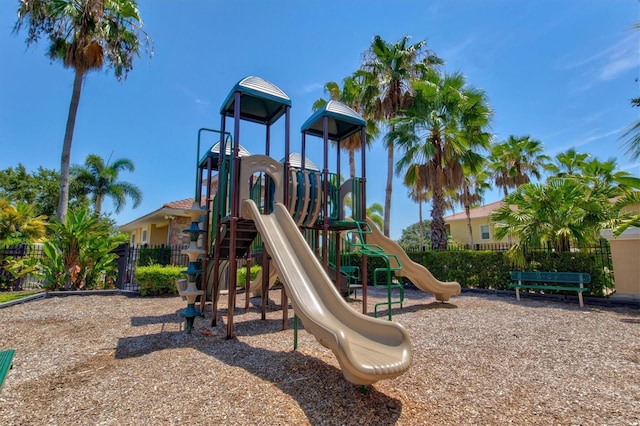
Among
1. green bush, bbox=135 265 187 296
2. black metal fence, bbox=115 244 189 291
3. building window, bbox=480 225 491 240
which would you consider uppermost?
building window, bbox=480 225 491 240

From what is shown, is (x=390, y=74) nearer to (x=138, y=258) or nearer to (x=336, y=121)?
(x=336, y=121)

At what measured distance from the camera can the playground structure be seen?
3.33m

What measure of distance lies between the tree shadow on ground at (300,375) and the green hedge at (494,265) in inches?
233

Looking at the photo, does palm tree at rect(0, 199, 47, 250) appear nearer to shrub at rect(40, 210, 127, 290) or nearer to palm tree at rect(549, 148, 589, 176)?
shrub at rect(40, 210, 127, 290)

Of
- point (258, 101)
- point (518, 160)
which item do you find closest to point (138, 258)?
point (258, 101)

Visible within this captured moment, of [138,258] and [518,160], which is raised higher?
[518,160]

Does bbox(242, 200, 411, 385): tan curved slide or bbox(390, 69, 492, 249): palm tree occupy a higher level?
bbox(390, 69, 492, 249): palm tree

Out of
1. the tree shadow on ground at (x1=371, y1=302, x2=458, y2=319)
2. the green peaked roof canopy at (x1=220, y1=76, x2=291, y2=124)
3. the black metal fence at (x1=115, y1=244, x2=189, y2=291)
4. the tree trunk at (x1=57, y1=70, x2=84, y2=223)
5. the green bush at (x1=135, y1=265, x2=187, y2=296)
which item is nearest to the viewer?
the green peaked roof canopy at (x1=220, y1=76, x2=291, y2=124)

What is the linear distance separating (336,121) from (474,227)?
23.6 meters

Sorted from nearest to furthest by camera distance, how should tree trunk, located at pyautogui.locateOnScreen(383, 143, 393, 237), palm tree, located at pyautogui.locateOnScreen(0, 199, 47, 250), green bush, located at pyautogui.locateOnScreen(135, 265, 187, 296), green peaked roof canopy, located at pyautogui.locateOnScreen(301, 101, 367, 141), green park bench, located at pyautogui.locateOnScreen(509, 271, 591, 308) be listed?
green peaked roof canopy, located at pyautogui.locateOnScreen(301, 101, 367, 141) → green park bench, located at pyautogui.locateOnScreen(509, 271, 591, 308) → green bush, located at pyautogui.locateOnScreen(135, 265, 187, 296) → palm tree, located at pyautogui.locateOnScreen(0, 199, 47, 250) → tree trunk, located at pyautogui.locateOnScreen(383, 143, 393, 237)

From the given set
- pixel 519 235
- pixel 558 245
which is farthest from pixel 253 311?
pixel 558 245

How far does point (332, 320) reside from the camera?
3.86 meters

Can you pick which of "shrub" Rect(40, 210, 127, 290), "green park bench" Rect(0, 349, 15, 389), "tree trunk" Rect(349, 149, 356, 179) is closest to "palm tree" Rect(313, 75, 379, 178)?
"tree trunk" Rect(349, 149, 356, 179)

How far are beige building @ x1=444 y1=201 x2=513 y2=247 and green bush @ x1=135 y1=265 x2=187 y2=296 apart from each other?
22.4m
